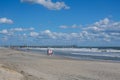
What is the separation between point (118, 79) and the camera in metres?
17.3

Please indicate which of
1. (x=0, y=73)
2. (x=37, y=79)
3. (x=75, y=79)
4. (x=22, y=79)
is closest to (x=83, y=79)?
(x=75, y=79)

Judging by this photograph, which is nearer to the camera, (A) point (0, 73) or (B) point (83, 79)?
(A) point (0, 73)

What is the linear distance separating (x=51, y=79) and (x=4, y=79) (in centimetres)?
355

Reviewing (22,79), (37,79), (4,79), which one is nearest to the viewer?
(4,79)

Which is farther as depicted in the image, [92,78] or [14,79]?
[92,78]

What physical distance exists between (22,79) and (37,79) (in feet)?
4.16

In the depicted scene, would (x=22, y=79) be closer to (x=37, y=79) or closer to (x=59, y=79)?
(x=37, y=79)

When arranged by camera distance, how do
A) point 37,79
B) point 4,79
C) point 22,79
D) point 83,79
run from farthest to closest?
1. point 83,79
2. point 37,79
3. point 22,79
4. point 4,79

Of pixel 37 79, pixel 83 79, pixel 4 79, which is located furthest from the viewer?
pixel 83 79

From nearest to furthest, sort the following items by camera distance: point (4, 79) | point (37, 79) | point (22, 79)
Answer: point (4, 79)
point (22, 79)
point (37, 79)

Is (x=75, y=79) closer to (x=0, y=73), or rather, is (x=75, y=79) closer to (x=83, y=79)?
(x=83, y=79)

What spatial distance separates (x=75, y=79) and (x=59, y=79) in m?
1.06

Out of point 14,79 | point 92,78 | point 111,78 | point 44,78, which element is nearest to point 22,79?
point 14,79

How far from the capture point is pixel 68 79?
55.9 ft
